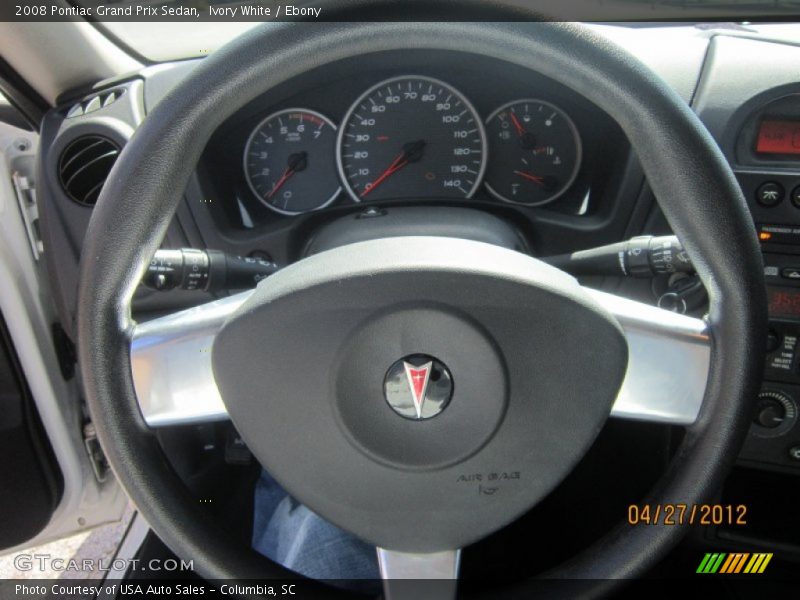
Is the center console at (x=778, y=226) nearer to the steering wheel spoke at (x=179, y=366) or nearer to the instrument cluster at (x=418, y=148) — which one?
the instrument cluster at (x=418, y=148)

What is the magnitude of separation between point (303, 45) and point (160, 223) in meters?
0.23

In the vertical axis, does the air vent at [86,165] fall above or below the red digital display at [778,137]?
below

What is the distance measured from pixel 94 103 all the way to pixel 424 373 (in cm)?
105

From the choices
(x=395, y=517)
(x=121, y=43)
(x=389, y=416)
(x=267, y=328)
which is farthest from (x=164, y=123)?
(x=121, y=43)

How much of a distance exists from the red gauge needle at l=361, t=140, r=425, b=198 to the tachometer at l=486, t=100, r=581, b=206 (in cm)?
14

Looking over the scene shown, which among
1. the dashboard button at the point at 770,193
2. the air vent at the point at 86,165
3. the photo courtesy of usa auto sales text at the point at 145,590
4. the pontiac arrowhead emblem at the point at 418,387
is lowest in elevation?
the photo courtesy of usa auto sales text at the point at 145,590

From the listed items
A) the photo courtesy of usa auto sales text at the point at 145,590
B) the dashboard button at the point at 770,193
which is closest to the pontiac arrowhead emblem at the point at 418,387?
the photo courtesy of usa auto sales text at the point at 145,590

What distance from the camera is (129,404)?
0.88m

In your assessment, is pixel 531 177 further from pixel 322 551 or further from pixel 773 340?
pixel 322 551

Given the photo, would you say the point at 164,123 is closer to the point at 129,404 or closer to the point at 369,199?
the point at 129,404

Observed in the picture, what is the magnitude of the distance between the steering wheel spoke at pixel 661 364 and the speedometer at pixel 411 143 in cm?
78

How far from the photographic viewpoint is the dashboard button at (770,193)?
53.7 inches

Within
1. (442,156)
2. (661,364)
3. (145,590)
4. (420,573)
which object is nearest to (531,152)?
(442,156)

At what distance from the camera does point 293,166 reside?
1643mm
